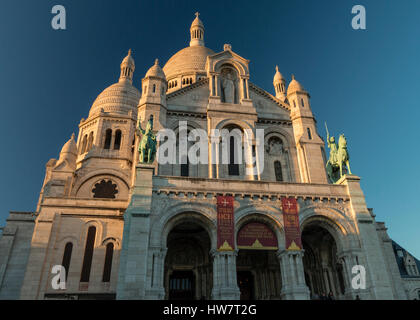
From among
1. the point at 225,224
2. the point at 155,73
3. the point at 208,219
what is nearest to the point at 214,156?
the point at 208,219

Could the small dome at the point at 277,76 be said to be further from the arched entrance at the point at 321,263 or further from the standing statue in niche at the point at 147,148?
the standing statue in niche at the point at 147,148

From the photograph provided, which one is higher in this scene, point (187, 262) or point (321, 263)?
point (187, 262)

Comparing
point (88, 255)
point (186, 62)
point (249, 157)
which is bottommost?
point (88, 255)

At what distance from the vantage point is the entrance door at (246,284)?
23.5 metres

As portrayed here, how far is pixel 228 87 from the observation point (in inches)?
1209

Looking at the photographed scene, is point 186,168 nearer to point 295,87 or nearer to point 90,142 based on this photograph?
point 295,87

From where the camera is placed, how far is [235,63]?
103ft

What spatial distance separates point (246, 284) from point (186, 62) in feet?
123

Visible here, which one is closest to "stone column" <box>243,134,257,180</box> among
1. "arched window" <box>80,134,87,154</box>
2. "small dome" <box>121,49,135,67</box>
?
"arched window" <box>80,134,87,154</box>

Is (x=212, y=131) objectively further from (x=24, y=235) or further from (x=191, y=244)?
(x=24, y=235)

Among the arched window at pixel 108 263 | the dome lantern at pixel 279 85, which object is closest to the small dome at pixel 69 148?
the arched window at pixel 108 263

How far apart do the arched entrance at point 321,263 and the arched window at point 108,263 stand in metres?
14.9

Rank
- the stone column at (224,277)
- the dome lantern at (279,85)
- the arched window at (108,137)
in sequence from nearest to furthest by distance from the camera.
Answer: the stone column at (224,277) → the arched window at (108,137) → the dome lantern at (279,85)
